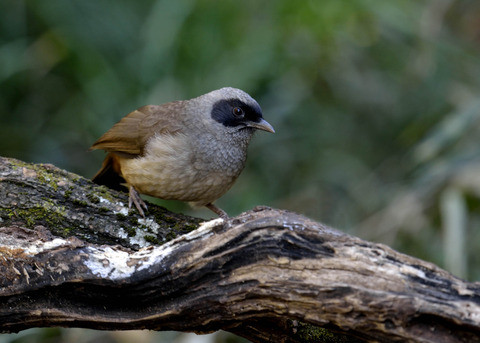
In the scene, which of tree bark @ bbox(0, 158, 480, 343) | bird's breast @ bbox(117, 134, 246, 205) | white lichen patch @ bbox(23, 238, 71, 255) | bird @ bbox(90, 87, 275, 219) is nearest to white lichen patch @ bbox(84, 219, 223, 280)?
tree bark @ bbox(0, 158, 480, 343)

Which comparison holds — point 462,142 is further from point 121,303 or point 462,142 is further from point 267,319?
point 121,303

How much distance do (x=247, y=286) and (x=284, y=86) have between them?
3677mm

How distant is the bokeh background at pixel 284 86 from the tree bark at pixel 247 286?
8.28 ft

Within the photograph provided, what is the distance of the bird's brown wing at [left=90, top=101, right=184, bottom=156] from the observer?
4352 mm

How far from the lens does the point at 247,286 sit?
101 inches

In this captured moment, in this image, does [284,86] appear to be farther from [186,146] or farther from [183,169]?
[183,169]

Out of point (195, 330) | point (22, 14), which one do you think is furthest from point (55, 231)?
point (22, 14)

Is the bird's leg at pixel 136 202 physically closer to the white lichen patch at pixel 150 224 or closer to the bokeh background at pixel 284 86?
the white lichen patch at pixel 150 224

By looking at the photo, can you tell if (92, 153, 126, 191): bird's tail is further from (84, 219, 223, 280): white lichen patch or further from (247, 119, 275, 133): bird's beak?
(84, 219, 223, 280): white lichen patch

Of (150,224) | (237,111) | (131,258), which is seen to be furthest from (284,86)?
(131,258)

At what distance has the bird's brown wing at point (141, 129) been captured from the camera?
14.3 feet

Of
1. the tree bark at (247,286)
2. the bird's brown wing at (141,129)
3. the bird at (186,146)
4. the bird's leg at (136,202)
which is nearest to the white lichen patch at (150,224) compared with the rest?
the bird's leg at (136,202)

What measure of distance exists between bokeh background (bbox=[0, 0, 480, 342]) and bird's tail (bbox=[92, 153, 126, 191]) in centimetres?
87

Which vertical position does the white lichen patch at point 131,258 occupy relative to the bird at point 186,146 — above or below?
below
